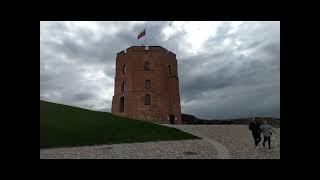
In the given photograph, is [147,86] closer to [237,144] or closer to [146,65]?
[146,65]

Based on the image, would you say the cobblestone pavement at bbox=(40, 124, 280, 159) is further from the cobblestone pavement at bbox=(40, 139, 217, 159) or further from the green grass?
the green grass

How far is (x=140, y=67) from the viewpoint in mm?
43688

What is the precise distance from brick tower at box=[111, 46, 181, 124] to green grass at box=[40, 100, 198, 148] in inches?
455

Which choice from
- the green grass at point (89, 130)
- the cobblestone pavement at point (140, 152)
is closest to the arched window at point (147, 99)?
the green grass at point (89, 130)

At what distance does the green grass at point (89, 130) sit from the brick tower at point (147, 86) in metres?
11.6

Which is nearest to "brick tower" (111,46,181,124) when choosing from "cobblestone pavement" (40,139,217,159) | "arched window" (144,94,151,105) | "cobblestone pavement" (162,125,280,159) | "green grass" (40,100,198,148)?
"arched window" (144,94,151,105)

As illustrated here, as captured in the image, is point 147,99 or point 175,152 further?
point 147,99

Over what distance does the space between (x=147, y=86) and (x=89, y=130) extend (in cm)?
1939

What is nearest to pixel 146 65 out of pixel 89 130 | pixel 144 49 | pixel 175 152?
pixel 144 49

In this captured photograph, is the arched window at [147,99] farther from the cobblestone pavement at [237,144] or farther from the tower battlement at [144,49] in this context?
the cobblestone pavement at [237,144]

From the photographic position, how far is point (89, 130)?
24.5 meters
